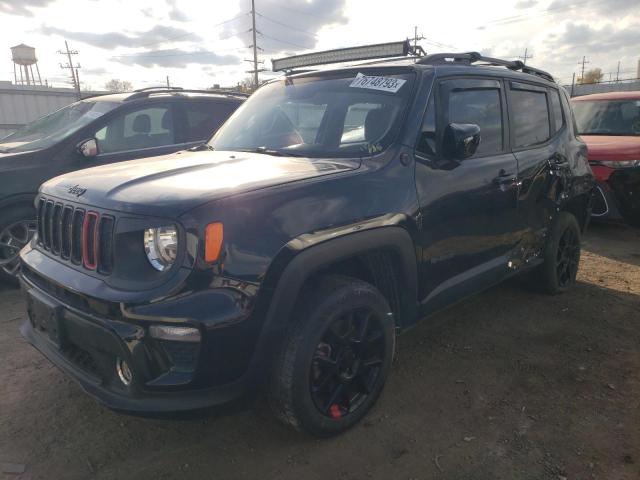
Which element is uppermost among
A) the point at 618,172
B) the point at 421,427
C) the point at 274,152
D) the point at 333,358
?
A: the point at 274,152

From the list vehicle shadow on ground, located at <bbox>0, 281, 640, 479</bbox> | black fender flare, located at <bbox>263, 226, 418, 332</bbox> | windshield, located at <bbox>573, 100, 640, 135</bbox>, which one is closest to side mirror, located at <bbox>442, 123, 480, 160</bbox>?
black fender flare, located at <bbox>263, 226, 418, 332</bbox>

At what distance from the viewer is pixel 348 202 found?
2.50 m

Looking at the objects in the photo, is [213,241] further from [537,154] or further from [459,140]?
[537,154]

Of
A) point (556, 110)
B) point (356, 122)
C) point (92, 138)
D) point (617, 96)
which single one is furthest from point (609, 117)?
point (92, 138)

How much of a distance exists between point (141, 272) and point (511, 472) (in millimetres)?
1958

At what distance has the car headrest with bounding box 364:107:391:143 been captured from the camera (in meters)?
2.93

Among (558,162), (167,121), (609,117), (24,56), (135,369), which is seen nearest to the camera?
(135,369)

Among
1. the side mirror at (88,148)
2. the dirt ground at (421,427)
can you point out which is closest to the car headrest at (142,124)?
the side mirror at (88,148)

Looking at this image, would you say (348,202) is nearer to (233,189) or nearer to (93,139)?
(233,189)

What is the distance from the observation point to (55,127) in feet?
18.0

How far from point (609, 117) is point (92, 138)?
7436mm

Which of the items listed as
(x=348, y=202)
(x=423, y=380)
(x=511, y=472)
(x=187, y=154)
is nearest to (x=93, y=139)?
(x=187, y=154)

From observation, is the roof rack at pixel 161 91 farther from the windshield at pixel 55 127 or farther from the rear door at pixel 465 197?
the rear door at pixel 465 197

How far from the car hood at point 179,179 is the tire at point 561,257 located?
2.48m
